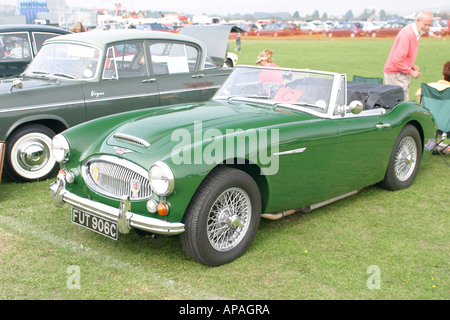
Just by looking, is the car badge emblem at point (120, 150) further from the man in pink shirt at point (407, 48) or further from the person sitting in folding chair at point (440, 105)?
the man in pink shirt at point (407, 48)

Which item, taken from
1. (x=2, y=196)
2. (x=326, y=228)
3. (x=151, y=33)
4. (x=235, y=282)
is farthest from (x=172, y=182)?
(x=151, y=33)

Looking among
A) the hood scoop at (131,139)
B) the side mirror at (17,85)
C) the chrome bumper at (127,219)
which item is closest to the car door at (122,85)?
the side mirror at (17,85)

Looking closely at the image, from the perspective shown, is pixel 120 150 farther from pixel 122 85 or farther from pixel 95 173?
pixel 122 85

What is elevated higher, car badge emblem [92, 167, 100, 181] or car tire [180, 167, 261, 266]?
car badge emblem [92, 167, 100, 181]

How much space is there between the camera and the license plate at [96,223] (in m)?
3.65

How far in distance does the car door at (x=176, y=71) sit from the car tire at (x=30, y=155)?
1.70 m

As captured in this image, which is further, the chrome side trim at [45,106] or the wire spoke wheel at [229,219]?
the chrome side trim at [45,106]

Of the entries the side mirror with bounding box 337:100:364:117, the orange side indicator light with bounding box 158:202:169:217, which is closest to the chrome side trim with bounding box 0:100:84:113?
the orange side indicator light with bounding box 158:202:169:217

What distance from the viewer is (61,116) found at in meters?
5.95

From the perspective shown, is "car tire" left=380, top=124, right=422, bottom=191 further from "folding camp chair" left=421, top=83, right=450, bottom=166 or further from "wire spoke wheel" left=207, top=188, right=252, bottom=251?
"wire spoke wheel" left=207, top=188, right=252, bottom=251

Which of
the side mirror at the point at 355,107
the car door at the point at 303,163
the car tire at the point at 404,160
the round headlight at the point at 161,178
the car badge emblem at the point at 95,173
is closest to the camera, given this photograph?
the round headlight at the point at 161,178

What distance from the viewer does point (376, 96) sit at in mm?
5566

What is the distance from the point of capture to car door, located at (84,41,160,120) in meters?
6.23

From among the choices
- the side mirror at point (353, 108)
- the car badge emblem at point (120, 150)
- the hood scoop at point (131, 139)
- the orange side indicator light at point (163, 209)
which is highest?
the side mirror at point (353, 108)
